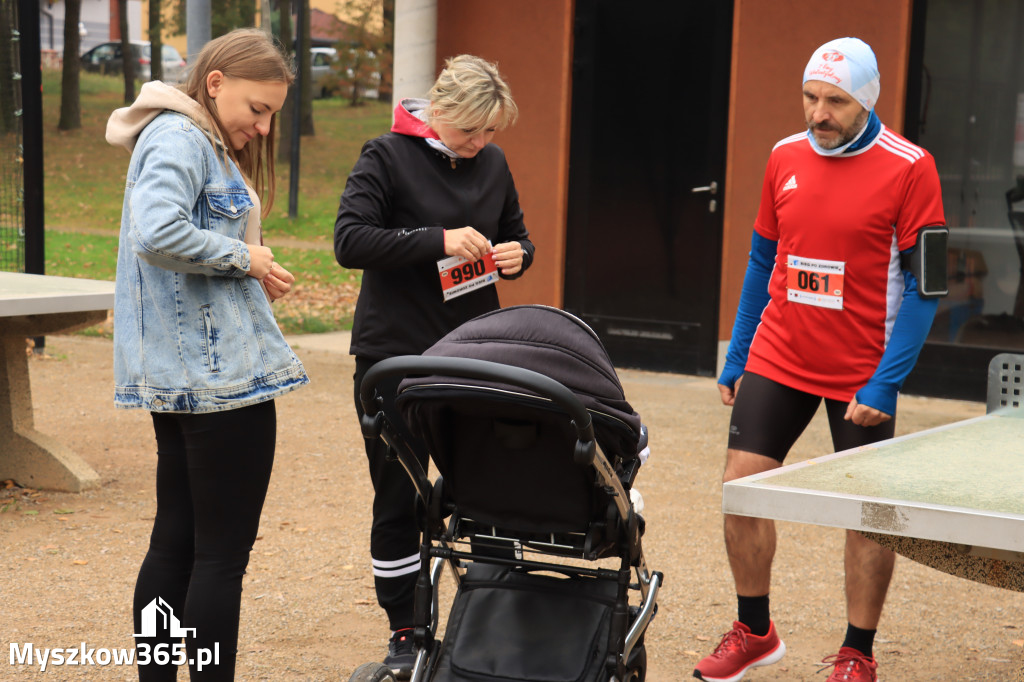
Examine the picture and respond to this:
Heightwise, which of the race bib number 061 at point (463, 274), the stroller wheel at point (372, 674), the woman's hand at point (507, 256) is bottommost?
the stroller wheel at point (372, 674)

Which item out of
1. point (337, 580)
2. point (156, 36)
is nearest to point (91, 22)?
point (156, 36)

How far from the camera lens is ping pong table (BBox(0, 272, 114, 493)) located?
566 cm

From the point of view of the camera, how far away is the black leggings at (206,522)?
9.50 feet

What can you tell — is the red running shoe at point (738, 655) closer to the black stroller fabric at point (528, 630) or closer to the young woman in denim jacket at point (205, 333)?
the black stroller fabric at point (528, 630)

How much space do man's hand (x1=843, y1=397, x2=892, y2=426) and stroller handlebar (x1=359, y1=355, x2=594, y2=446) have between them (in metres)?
1.27

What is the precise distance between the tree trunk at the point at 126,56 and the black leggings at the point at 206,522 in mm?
25546

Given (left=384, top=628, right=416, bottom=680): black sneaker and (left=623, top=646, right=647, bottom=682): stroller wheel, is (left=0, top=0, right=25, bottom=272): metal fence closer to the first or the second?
(left=384, top=628, right=416, bottom=680): black sneaker

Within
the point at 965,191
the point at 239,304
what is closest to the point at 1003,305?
the point at 965,191

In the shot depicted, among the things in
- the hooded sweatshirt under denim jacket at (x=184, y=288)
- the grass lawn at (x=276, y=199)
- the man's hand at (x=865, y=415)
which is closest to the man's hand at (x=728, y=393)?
the man's hand at (x=865, y=415)

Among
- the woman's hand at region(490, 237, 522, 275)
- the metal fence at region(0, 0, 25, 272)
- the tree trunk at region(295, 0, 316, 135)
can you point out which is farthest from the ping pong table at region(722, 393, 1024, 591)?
the tree trunk at region(295, 0, 316, 135)

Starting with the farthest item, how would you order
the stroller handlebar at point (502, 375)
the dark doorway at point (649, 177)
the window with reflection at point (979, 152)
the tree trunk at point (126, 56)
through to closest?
the tree trunk at point (126, 56) → the dark doorway at point (649, 177) → the window with reflection at point (979, 152) → the stroller handlebar at point (502, 375)

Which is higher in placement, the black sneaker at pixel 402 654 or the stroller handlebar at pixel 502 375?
the stroller handlebar at pixel 502 375

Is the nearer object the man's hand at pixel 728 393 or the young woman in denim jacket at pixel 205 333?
the young woman in denim jacket at pixel 205 333

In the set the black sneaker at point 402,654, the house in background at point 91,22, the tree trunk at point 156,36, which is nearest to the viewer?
Answer: the black sneaker at point 402,654
